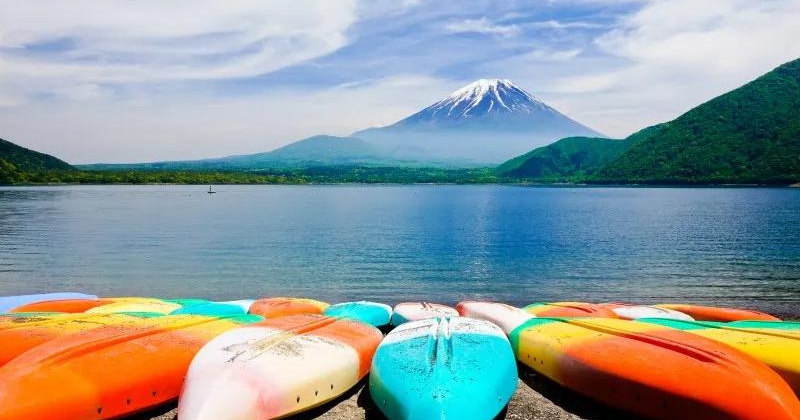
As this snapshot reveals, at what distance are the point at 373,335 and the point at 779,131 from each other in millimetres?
155587

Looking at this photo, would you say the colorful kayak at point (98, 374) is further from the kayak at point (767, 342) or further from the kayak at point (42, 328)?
the kayak at point (767, 342)

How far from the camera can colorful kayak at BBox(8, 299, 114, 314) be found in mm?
13305

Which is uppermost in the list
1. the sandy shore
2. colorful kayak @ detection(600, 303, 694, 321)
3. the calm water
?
the sandy shore

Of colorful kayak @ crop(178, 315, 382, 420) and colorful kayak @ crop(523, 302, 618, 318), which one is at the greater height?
colorful kayak @ crop(178, 315, 382, 420)

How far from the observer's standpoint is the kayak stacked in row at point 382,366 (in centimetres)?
616

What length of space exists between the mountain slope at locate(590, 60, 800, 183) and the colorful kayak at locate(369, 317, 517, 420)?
140105 millimetres

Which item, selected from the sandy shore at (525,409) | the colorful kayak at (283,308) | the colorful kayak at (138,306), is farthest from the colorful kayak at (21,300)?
the sandy shore at (525,409)

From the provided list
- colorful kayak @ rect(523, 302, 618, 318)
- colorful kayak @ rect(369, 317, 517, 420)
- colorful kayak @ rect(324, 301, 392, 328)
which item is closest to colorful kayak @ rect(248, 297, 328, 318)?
colorful kayak @ rect(324, 301, 392, 328)

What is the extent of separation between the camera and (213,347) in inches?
293

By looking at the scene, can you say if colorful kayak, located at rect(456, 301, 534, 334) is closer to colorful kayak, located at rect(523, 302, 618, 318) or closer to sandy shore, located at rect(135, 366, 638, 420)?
colorful kayak, located at rect(523, 302, 618, 318)

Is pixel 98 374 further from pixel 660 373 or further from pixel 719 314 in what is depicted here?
pixel 719 314

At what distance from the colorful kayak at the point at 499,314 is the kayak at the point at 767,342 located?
120 inches

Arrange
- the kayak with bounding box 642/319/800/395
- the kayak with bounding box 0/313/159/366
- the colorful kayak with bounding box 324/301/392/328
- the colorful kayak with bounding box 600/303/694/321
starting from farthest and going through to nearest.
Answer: the colorful kayak with bounding box 600/303/694/321, the colorful kayak with bounding box 324/301/392/328, the kayak with bounding box 0/313/159/366, the kayak with bounding box 642/319/800/395

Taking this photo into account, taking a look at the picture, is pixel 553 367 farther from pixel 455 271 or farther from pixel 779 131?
pixel 779 131
